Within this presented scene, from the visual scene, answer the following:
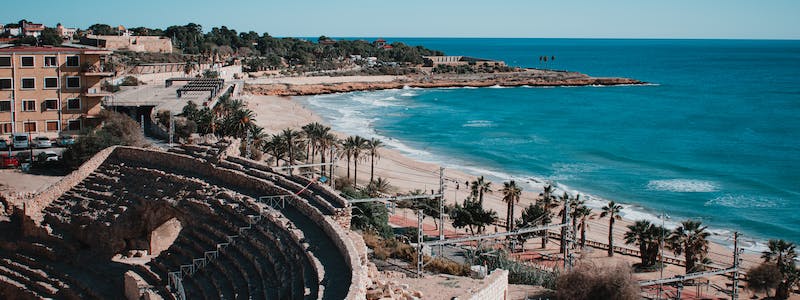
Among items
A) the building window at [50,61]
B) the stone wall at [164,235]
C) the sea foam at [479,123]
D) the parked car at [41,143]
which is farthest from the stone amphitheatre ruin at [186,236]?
the sea foam at [479,123]

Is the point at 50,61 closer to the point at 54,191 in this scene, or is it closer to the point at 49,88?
the point at 49,88

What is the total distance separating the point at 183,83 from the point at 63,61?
47138 millimetres

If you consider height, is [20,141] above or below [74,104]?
below

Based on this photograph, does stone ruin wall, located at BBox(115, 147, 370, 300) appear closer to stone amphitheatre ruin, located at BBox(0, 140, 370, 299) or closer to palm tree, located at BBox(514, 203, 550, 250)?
stone amphitheatre ruin, located at BBox(0, 140, 370, 299)

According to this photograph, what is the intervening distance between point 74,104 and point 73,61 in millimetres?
2955

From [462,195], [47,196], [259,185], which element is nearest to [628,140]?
[462,195]

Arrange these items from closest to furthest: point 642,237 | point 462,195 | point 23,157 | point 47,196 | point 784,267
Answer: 1. point 47,196
2. point 784,267
3. point 642,237
4. point 23,157
5. point 462,195

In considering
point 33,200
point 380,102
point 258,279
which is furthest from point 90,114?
point 380,102

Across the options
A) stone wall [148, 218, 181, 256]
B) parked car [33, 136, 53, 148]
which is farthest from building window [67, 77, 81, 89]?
stone wall [148, 218, 181, 256]

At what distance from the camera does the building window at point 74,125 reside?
50884mm

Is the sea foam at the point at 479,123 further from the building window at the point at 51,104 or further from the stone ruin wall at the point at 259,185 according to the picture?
the stone ruin wall at the point at 259,185

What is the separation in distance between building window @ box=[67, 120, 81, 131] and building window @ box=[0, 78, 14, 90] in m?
4.23

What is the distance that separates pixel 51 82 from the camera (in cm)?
4925

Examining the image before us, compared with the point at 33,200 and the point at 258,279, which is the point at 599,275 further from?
the point at 33,200
